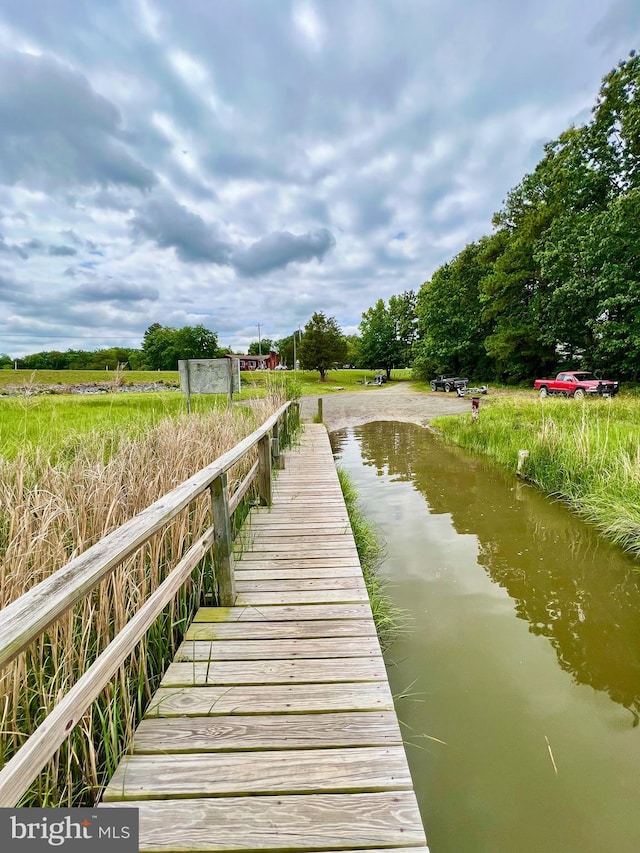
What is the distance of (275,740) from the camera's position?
4.95 feet

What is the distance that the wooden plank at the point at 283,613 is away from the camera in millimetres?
2381

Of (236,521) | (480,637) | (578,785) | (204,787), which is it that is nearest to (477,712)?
(578,785)

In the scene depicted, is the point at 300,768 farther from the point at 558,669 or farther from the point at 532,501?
the point at 532,501

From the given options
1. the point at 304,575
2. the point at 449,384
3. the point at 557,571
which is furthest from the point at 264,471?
the point at 449,384

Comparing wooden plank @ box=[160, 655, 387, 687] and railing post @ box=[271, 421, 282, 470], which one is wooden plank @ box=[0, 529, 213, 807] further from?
railing post @ box=[271, 421, 282, 470]

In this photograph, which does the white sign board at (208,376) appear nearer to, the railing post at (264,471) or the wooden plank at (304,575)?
the railing post at (264,471)

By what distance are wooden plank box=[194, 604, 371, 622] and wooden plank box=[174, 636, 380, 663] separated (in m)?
0.22

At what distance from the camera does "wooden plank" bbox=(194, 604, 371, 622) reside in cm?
238

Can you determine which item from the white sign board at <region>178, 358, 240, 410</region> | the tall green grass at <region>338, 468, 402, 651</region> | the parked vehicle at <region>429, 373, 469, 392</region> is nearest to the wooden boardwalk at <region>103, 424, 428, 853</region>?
the tall green grass at <region>338, 468, 402, 651</region>

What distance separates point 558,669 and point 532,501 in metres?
3.54

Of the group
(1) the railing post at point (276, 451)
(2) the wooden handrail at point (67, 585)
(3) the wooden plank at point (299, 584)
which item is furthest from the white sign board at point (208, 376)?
(2) the wooden handrail at point (67, 585)

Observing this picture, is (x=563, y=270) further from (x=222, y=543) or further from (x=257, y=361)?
(x=257, y=361)

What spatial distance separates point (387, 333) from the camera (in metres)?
38.9

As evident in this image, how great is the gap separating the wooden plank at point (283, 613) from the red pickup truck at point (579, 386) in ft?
50.5
